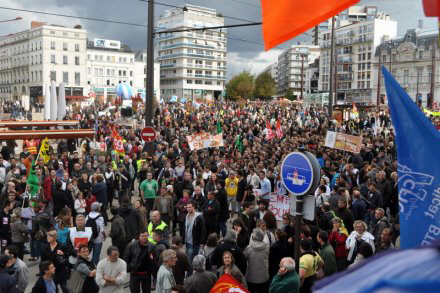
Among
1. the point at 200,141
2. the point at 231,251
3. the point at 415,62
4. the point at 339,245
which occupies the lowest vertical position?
the point at 339,245

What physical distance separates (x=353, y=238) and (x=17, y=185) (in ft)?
26.4

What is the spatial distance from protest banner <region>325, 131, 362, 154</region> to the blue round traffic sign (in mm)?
11196

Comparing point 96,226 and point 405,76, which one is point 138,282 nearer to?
point 96,226

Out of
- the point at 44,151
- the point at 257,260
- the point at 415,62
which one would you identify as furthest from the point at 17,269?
the point at 415,62

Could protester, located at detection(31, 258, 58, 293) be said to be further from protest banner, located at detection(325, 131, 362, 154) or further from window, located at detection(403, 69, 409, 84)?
window, located at detection(403, 69, 409, 84)

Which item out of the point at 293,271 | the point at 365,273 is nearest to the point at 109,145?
the point at 293,271

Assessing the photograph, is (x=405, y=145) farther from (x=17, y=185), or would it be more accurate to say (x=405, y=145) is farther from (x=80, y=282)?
(x=17, y=185)

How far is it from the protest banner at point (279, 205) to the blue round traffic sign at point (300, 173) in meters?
4.18

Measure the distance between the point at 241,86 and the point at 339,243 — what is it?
92.2m

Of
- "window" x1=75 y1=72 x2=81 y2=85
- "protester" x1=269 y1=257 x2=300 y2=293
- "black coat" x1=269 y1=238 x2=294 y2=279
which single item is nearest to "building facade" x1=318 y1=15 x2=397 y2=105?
"window" x1=75 y1=72 x2=81 y2=85

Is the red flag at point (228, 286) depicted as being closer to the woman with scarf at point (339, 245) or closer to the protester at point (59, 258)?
the woman with scarf at point (339, 245)

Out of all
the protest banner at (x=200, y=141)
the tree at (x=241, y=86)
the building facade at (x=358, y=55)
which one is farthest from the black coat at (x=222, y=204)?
the building facade at (x=358, y=55)

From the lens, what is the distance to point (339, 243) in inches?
294

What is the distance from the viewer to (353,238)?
725cm
